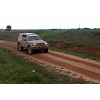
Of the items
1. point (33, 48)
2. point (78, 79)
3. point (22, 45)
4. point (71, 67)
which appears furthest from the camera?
point (22, 45)

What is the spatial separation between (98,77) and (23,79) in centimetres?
400

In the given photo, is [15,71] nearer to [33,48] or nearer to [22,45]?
[33,48]

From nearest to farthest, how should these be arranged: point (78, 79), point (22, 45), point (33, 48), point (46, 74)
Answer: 1. point (78, 79)
2. point (46, 74)
3. point (33, 48)
4. point (22, 45)

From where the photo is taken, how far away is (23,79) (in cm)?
582

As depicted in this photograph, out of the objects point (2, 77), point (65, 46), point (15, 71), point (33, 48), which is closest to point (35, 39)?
point (33, 48)

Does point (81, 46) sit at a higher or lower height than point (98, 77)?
higher

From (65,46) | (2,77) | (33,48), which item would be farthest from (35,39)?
(2,77)

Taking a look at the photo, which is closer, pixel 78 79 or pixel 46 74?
pixel 78 79

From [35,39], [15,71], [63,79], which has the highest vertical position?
[35,39]

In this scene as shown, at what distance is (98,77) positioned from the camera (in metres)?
7.24

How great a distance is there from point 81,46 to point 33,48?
685 cm

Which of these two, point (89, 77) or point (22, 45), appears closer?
point (89, 77)

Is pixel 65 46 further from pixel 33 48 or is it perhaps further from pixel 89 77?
pixel 89 77

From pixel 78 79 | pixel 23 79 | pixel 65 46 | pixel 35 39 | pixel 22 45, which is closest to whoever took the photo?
pixel 23 79
